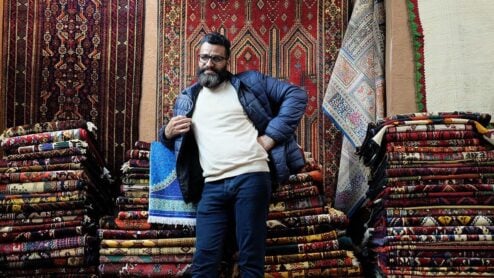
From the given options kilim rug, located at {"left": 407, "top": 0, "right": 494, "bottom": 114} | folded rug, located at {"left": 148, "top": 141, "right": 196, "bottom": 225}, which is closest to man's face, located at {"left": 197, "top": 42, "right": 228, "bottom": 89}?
folded rug, located at {"left": 148, "top": 141, "right": 196, "bottom": 225}

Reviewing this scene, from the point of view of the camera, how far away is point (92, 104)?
11.4ft

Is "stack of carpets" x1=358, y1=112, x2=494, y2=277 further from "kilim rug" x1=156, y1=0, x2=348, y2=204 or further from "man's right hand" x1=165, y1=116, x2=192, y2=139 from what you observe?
"man's right hand" x1=165, y1=116, x2=192, y2=139

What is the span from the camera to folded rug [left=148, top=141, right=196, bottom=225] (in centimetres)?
270

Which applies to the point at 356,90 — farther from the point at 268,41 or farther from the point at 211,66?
the point at 211,66

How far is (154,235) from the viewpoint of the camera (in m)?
2.80

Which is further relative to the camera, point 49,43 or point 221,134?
point 49,43

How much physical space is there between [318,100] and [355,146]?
1.45 feet

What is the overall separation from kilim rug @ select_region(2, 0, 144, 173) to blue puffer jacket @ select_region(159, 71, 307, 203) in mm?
887

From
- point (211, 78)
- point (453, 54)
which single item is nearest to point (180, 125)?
point (211, 78)

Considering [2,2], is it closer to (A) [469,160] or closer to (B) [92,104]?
(B) [92,104]

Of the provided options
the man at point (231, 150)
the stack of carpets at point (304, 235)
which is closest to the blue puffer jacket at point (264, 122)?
the man at point (231, 150)

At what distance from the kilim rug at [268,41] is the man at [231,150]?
0.88 meters

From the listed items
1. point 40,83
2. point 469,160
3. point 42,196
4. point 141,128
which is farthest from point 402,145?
point 40,83

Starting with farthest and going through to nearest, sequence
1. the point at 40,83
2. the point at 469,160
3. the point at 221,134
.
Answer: the point at 40,83, the point at 469,160, the point at 221,134
